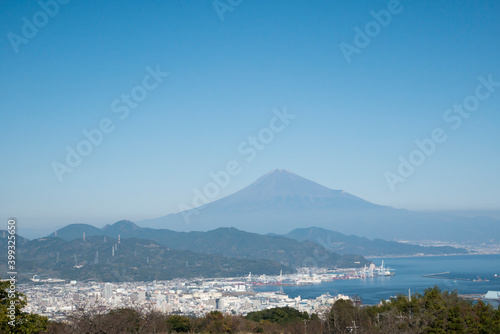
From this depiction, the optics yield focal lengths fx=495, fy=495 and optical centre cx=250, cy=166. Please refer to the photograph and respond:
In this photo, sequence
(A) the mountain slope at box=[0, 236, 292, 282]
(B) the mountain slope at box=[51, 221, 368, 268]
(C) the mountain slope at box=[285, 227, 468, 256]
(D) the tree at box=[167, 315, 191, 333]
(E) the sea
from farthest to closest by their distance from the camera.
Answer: (C) the mountain slope at box=[285, 227, 468, 256] < (B) the mountain slope at box=[51, 221, 368, 268] < (A) the mountain slope at box=[0, 236, 292, 282] < (E) the sea < (D) the tree at box=[167, 315, 191, 333]

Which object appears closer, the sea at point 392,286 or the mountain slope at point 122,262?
the sea at point 392,286

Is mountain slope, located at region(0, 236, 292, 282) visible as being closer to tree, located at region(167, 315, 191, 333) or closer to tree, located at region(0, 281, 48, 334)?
tree, located at region(167, 315, 191, 333)

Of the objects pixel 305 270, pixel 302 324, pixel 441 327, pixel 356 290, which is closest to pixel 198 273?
pixel 305 270

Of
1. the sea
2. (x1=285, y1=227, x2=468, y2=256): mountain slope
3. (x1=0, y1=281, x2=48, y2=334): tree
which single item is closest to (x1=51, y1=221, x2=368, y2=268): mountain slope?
(x1=285, y1=227, x2=468, y2=256): mountain slope

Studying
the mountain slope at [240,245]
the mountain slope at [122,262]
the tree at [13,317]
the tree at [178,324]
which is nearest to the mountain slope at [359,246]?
the mountain slope at [240,245]

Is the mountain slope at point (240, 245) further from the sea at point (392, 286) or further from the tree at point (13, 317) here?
the tree at point (13, 317)

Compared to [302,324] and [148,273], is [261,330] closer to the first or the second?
[302,324]
